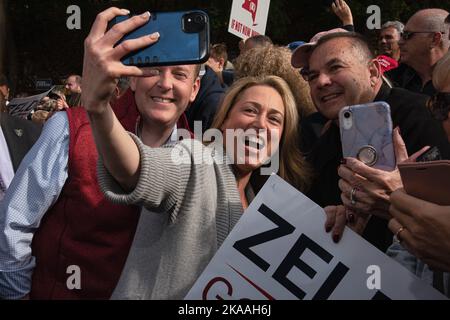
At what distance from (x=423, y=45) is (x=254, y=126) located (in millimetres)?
2600

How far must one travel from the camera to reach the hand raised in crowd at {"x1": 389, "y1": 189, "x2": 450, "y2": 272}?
5.78 ft

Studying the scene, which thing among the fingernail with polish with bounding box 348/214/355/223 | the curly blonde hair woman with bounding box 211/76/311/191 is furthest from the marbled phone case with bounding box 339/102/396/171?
the curly blonde hair woman with bounding box 211/76/311/191

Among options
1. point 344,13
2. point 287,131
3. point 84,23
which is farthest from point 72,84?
point 84,23

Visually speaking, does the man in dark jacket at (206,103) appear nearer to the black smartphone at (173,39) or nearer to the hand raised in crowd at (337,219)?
the hand raised in crowd at (337,219)

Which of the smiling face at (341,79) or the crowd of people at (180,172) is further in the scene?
the smiling face at (341,79)

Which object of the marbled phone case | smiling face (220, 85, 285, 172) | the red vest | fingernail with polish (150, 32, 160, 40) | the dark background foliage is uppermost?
fingernail with polish (150, 32, 160, 40)

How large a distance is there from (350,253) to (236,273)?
1.04ft

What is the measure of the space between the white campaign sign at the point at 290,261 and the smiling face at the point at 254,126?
36 cm

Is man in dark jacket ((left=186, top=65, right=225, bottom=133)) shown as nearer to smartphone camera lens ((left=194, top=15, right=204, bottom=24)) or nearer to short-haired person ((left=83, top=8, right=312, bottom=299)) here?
short-haired person ((left=83, top=8, right=312, bottom=299))

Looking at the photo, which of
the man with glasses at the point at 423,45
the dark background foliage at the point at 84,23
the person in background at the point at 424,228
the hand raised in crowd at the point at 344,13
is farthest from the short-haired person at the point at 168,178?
the dark background foliage at the point at 84,23

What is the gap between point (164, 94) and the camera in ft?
8.18

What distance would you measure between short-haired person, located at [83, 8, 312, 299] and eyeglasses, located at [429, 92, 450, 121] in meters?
0.59

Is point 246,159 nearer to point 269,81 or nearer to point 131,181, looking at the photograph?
point 269,81

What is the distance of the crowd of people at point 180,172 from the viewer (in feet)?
5.93
